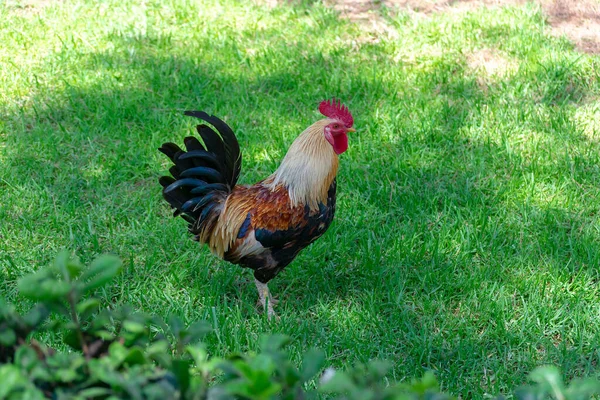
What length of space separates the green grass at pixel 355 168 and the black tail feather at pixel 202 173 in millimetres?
476

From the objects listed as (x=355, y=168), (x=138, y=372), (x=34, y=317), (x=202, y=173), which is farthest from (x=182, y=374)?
(x=355, y=168)

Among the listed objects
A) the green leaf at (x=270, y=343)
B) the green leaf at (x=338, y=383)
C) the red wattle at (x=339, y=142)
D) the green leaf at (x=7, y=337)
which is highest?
the green leaf at (x=338, y=383)

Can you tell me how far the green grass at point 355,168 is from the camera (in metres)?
3.58

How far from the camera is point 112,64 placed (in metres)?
5.66

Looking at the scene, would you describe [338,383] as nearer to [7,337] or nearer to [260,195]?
[7,337]

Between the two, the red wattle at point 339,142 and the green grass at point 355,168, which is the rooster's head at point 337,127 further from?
the green grass at point 355,168

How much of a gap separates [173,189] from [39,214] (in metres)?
1.22

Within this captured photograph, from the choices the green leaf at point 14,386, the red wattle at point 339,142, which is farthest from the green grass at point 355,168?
the green leaf at point 14,386

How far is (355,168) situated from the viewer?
474 cm

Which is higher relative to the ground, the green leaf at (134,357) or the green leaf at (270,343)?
the green leaf at (270,343)

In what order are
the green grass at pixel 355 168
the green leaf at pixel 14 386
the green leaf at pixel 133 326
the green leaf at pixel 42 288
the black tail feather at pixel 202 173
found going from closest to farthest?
the green leaf at pixel 14 386 < the green leaf at pixel 42 288 < the green leaf at pixel 133 326 < the black tail feather at pixel 202 173 < the green grass at pixel 355 168

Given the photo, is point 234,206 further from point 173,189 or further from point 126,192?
point 126,192

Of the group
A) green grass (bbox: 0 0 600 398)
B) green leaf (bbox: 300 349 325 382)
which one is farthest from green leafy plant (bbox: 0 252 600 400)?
green grass (bbox: 0 0 600 398)

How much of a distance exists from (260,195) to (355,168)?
4.22 feet
